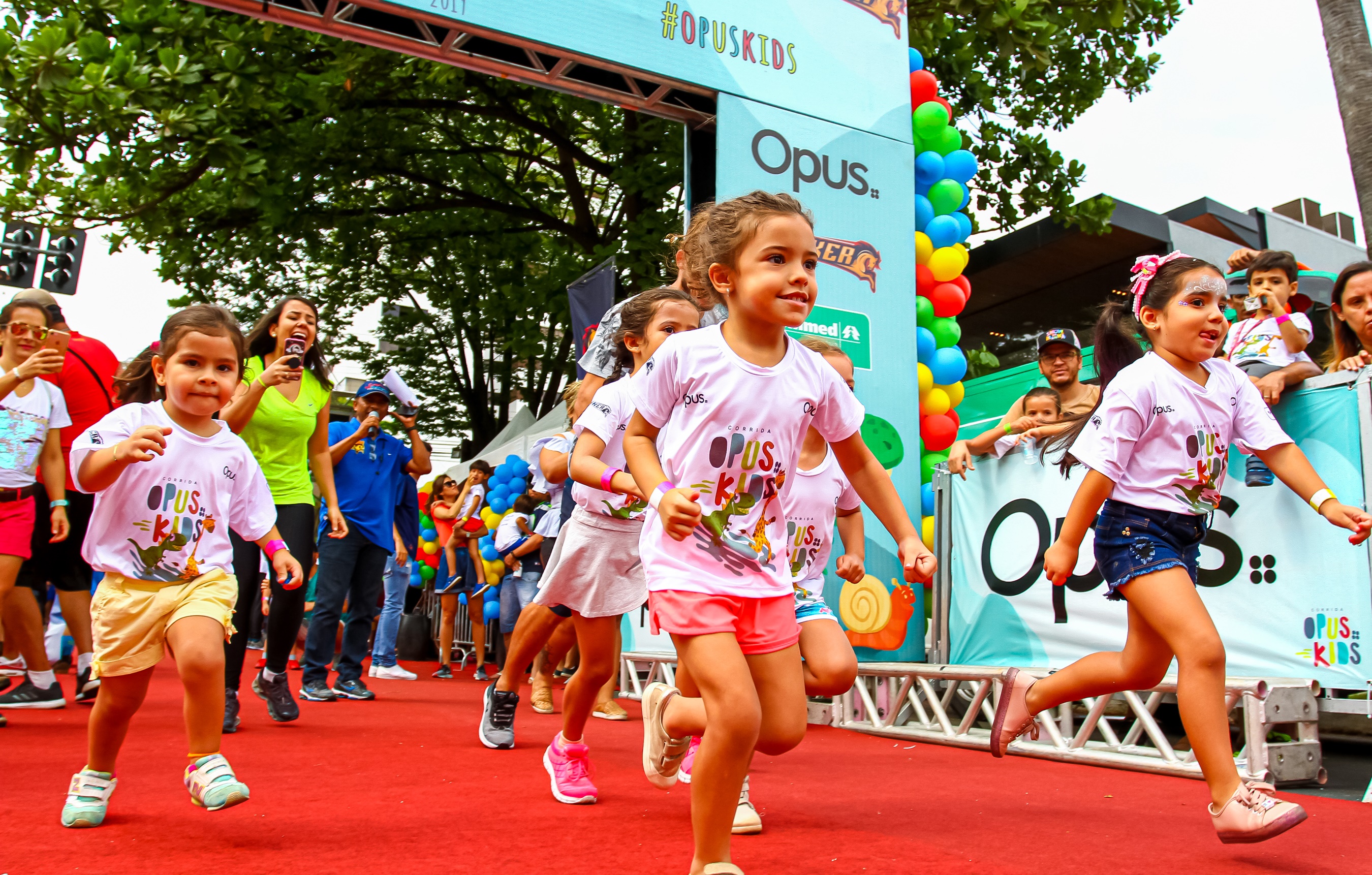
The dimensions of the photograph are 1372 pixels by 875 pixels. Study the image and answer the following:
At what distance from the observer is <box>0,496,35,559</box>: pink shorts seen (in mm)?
4891

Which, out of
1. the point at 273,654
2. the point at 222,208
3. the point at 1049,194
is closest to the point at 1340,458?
the point at 273,654

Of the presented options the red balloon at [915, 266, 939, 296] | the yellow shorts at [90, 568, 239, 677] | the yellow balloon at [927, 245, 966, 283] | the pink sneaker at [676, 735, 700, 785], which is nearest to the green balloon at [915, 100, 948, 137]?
the yellow balloon at [927, 245, 966, 283]

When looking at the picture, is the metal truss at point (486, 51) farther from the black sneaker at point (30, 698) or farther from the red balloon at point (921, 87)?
the black sneaker at point (30, 698)

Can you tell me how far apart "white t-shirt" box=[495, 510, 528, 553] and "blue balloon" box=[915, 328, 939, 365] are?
344cm

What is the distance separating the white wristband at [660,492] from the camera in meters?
2.36

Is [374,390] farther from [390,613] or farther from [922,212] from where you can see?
[922,212]

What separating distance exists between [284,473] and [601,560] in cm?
223

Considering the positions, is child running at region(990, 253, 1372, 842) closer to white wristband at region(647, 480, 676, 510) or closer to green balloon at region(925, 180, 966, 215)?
white wristband at region(647, 480, 676, 510)

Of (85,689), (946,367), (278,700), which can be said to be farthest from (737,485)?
(946,367)

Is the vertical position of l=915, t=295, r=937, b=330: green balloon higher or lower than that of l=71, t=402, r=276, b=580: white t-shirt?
higher

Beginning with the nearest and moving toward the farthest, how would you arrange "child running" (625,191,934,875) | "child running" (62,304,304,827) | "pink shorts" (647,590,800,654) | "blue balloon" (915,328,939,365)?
"child running" (625,191,934,875) < "pink shorts" (647,590,800,654) < "child running" (62,304,304,827) < "blue balloon" (915,328,939,365)

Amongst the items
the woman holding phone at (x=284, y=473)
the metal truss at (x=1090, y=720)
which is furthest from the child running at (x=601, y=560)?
the metal truss at (x=1090, y=720)

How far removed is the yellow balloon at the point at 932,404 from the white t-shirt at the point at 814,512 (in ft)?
12.6

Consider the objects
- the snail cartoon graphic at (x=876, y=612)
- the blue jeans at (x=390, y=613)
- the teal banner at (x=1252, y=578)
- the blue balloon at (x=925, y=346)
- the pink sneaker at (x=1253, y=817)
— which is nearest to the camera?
the pink sneaker at (x=1253, y=817)
